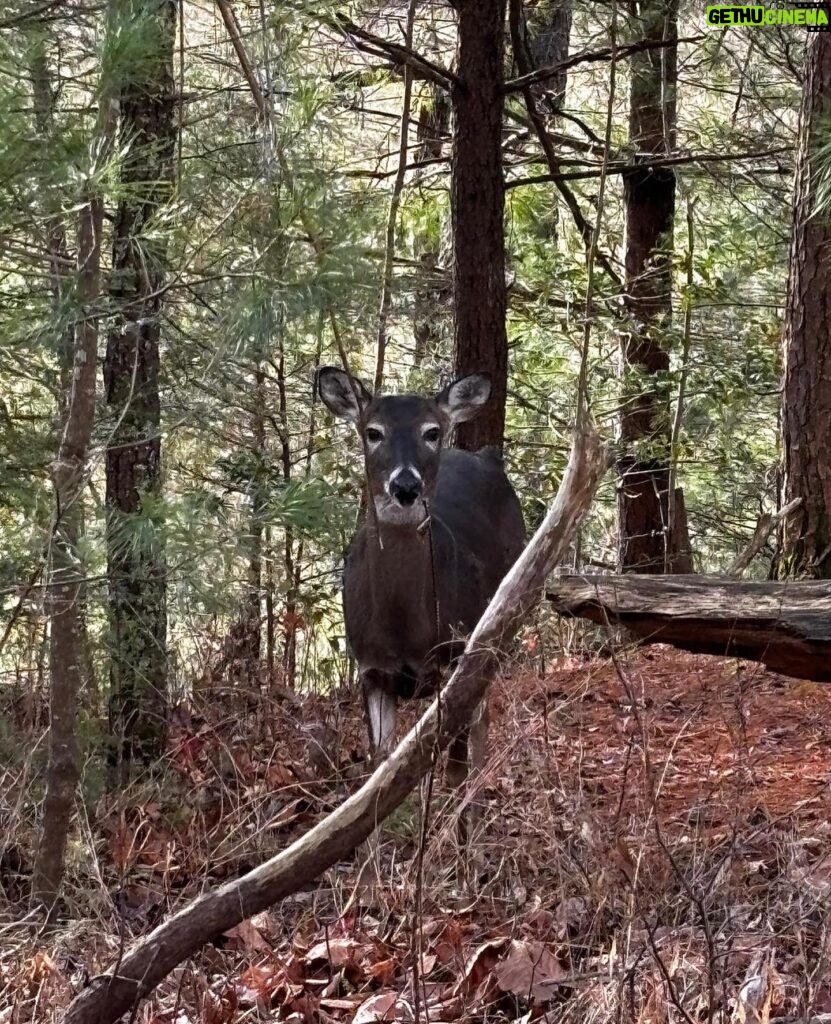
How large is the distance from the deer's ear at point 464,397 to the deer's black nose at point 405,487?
925mm

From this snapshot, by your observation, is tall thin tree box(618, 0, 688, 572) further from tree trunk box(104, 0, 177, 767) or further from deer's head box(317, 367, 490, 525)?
tree trunk box(104, 0, 177, 767)

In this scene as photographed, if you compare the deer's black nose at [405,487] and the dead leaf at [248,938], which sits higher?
the deer's black nose at [405,487]

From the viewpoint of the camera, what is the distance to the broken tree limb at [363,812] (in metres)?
3.60

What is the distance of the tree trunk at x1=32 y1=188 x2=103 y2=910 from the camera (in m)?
4.82

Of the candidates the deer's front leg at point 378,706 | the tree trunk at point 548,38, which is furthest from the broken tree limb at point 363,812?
the tree trunk at point 548,38

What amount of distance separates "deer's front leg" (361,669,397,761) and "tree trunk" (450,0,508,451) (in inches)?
115

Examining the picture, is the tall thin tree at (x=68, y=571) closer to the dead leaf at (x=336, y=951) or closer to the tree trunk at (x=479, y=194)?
the dead leaf at (x=336, y=951)

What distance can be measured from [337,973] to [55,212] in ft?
8.74

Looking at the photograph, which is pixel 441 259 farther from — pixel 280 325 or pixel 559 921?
pixel 559 921

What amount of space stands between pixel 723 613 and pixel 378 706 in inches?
87.0

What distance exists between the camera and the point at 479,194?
9.05 meters

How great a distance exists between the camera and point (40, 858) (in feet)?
16.3

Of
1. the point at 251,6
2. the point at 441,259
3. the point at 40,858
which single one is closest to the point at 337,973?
the point at 40,858

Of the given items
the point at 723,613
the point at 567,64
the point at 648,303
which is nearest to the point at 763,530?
the point at 723,613
